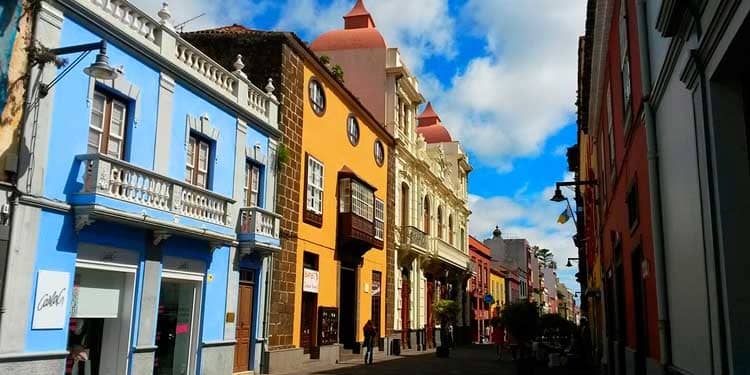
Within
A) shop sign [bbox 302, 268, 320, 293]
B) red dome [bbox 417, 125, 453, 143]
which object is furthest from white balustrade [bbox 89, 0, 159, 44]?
red dome [bbox 417, 125, 453, 143]

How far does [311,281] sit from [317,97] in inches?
243

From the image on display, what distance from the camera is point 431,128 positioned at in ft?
154

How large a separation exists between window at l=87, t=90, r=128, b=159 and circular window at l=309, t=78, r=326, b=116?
28.6 ft

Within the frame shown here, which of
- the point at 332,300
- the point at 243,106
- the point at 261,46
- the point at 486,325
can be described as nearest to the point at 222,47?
the point at 261,46

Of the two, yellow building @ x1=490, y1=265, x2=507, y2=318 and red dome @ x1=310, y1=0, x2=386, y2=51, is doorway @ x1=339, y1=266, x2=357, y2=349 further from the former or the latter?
yellow building @ x1=490, y1=265, x2=507, y2=318

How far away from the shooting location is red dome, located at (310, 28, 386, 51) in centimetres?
3053

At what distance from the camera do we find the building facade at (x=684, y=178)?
4941mm

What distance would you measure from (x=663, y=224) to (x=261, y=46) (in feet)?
46.0

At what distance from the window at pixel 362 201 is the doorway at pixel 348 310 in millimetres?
2245

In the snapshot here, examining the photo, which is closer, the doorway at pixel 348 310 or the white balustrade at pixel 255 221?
the white balustrade at pixel 255 221

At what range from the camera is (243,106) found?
1719 cm

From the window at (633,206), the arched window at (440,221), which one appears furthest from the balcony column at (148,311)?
the arched window at (440,221)

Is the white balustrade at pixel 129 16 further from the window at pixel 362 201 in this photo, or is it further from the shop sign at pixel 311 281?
the window at pixel 362 201

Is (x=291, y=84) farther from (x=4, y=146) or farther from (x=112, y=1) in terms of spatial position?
(x=4, y=146)
